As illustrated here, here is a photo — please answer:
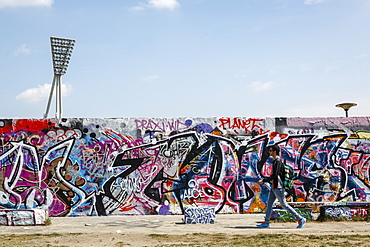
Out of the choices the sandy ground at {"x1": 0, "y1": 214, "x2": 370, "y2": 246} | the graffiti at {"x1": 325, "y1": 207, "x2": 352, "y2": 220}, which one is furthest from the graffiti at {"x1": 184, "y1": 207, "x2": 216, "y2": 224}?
the graffiti at {"x1": 325, "y1": 207, "x2": 352, "y2": 220}

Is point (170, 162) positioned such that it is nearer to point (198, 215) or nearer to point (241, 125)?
point (241, 125)

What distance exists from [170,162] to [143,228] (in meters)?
3.16

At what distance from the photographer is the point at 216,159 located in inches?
516

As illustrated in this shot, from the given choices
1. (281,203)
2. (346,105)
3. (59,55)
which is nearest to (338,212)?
(281,203)

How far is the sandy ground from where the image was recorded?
27.6 ft

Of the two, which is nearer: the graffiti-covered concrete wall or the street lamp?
the graffiti-covered concrete wall

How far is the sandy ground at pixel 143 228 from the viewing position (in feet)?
27.6

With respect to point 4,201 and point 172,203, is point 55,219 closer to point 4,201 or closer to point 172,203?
point 4,201

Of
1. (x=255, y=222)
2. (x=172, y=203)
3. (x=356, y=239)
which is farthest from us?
(x=172, y=203)

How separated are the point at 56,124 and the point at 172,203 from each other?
12.3ft

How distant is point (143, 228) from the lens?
399 inches

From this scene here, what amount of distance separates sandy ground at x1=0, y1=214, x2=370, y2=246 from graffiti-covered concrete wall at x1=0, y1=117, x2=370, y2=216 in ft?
3.07

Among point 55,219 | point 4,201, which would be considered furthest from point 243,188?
point 4,201

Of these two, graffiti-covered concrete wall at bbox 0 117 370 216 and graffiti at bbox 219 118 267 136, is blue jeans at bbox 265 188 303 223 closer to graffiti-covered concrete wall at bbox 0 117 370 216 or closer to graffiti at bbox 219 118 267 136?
graffiti-covered concrete wall at bbox 0 117 370 216
